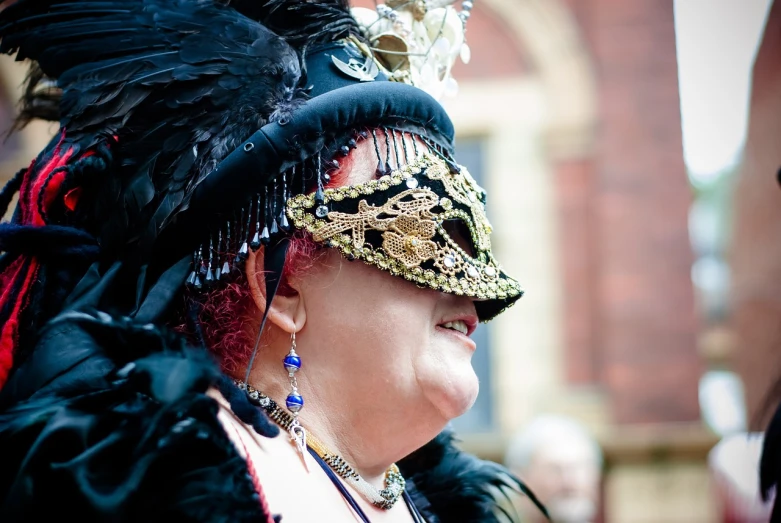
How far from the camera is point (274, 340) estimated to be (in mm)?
1775

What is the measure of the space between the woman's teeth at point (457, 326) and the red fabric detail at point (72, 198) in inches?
27.9

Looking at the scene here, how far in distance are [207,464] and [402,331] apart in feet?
1.55

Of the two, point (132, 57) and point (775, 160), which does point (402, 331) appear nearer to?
point (132, 57)

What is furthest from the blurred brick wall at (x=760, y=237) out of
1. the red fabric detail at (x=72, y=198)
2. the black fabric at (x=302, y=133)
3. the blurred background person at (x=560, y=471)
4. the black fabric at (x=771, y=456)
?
the red fabric detail at (x=72, y=198)

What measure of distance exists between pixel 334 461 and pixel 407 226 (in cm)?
45

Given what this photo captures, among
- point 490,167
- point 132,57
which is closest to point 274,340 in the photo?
point 132,57

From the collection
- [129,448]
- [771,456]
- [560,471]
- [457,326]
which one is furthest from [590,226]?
[129,448]

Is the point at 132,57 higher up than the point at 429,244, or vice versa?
the point at 132,57

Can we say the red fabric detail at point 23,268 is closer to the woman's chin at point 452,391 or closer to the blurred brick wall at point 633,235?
the woman's chin at point 452,391

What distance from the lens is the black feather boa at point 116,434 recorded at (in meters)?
1.32

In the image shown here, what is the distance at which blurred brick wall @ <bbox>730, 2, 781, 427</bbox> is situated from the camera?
3.09 meters

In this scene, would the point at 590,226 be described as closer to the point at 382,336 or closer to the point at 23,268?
the point at 382,336

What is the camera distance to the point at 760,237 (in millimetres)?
5785

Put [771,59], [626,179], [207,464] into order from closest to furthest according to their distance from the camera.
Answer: [207,464]
[771,59]
[626,179]
